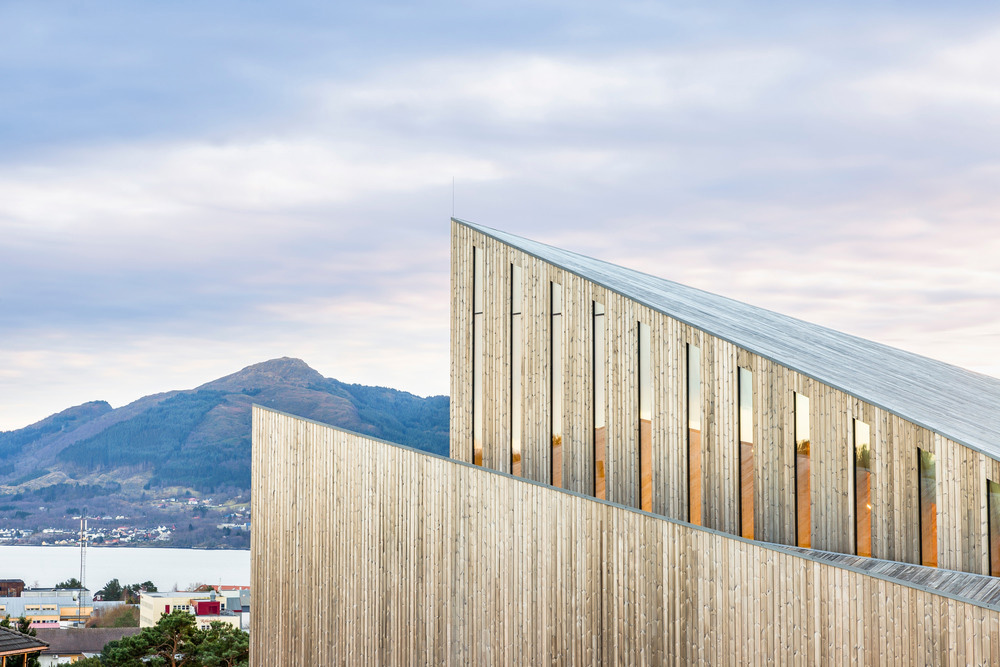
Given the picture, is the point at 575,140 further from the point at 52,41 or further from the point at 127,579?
the point at 127,579

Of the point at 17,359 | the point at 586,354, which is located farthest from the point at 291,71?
the point at 17,359

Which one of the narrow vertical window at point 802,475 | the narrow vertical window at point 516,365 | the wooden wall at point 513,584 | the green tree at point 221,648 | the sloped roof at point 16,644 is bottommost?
the green tree at point 221,648

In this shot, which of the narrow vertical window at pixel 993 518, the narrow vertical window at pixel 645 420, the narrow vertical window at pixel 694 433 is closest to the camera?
the narrow vertical window at pixel 993 518

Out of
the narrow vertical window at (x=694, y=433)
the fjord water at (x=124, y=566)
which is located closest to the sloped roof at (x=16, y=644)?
the narrow vertical window at (x=694, y=433)

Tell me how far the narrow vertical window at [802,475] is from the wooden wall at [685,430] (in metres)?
0.09

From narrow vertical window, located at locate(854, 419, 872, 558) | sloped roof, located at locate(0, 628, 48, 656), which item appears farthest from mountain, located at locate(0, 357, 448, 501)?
narrow vertical window, located at locate(854, 419, 872, 558)

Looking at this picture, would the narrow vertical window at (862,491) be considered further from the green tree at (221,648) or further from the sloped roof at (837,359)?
the green tree at (221,648)

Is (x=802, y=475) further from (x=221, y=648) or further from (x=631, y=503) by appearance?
(x=221, y=648)

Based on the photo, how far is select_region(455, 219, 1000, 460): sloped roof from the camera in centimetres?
1139

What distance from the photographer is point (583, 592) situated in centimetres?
1091

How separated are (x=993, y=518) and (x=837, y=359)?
5004 mm

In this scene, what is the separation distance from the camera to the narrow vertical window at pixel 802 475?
1142 centimetres

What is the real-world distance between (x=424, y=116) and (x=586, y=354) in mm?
50730

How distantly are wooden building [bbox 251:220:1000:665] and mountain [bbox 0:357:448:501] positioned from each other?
74367mm
